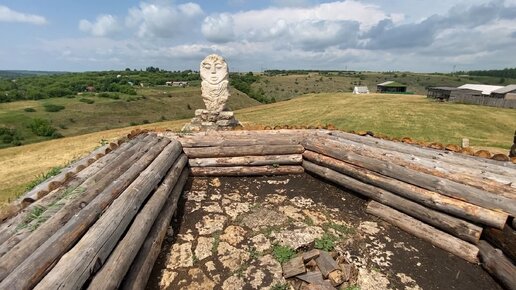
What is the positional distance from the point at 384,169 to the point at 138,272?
15.2 ft

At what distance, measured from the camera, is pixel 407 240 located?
→ 520 cm

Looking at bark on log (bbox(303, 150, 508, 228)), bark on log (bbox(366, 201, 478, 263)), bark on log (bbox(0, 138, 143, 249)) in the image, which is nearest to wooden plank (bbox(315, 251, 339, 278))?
bark on log (bbox(366, 201, 478, 263))

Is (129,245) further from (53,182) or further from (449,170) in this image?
(449,170)

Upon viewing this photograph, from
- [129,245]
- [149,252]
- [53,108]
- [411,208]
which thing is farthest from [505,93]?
[53,108]

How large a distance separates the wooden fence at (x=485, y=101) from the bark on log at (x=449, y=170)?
122 feet

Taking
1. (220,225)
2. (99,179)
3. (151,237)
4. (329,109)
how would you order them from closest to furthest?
(151,237)
(99,179)
(220,225)
(329,109)

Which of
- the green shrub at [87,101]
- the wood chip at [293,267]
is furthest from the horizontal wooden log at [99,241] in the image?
A: the green shrub at [87,101]

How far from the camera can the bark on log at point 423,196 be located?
4.53m

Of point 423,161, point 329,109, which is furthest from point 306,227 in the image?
point 329,109

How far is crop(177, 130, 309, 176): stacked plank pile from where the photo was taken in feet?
25.5

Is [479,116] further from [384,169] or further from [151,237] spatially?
[151,237]

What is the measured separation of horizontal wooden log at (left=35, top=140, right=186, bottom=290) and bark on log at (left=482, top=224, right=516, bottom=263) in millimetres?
5121

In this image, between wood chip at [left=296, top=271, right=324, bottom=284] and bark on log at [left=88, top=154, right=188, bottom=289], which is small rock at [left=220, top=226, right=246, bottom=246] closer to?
bark on log at [left=88, top=154, right=188, bottom=289]

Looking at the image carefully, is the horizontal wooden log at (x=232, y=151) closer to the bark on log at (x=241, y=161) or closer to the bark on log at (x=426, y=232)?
the bark on log at (x=241, y=161)
